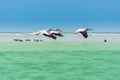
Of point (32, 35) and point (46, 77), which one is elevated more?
point (32, 35)

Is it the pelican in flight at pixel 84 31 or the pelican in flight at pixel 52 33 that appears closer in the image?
the pelican in flight at pixel 52 33

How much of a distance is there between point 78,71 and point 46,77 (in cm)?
151

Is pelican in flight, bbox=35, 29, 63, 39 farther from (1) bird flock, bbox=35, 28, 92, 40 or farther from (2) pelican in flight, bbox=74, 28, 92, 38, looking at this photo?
(2) pelican in flight, bbox=74, 28, 92, 38

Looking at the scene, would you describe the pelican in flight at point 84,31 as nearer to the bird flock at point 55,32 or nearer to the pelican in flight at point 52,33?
the bird flock at point 55,32

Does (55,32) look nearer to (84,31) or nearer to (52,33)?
(52,33)

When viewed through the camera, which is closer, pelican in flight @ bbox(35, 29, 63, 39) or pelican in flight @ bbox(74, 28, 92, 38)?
pelican in flight @ bbox(35, 29, 63, 39)

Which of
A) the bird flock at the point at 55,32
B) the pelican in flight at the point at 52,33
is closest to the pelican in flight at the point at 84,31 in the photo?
the bird flock at the point at 55,32

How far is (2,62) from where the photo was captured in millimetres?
16422

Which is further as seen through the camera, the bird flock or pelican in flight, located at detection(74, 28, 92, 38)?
pelican in flight, located at detection(74, 28, 92, 38)

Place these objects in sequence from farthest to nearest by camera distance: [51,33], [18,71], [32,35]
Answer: [32,35] < [51,33] < [18,71]

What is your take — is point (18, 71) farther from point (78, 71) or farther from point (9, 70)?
point (78, 71)

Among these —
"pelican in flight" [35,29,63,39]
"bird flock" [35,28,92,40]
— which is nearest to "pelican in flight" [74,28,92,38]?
"bird flock" [35,28,92,40]

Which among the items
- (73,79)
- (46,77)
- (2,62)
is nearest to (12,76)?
(46,77)

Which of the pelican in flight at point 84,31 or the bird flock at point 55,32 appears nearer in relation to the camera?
the bird flock at point 55,32
